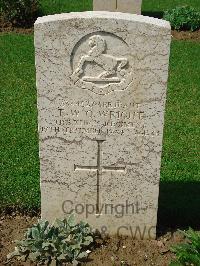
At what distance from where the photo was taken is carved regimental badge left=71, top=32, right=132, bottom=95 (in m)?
3.79

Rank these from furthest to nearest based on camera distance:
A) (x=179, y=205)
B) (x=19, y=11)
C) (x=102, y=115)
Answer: (x=19, y=11) → (x=179, y=205) → (x=102, y=115)

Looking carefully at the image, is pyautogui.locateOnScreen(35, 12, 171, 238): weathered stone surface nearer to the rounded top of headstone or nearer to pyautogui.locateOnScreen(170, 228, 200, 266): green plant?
the rounded top of headstone

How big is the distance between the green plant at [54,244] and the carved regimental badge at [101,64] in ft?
3.95

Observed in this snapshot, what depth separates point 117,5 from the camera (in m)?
10.4

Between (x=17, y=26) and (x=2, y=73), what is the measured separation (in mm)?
3671

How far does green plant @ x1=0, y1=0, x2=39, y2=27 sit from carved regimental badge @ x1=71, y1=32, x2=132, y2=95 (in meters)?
8.70

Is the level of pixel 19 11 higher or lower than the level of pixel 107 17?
lower

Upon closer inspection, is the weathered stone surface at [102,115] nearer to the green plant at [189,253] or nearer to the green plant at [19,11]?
the green plant at [189,253]

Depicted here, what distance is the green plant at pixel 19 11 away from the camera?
12.1 metres

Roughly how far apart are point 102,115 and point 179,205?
61.9 inches

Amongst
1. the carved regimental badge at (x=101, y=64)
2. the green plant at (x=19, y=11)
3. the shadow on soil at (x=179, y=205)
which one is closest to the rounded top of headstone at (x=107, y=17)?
the carved regimental badge at (x=101, y=64)

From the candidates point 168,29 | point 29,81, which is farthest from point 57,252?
point 29,81

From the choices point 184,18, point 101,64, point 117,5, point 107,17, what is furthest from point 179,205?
point 184,18

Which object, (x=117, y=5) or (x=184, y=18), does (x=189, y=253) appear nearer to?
(x=117, y=5)
